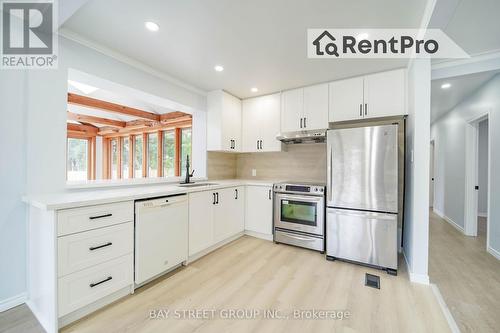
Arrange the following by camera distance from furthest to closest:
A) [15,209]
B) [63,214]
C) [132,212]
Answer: [132,212], [15,209], [63,214]

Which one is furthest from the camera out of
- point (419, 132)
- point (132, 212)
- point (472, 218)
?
point (472, 218)

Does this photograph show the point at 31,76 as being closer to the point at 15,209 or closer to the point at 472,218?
the point at 15,209

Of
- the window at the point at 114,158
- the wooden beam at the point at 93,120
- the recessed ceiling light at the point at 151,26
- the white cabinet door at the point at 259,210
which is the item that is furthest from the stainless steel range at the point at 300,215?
the window at the point at 114,158

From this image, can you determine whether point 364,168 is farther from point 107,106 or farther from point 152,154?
point 152,154

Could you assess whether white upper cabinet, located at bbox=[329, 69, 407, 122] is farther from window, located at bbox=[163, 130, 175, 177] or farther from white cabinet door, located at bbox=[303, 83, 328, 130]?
window, located at bbox=[163, 130, 175, 177]

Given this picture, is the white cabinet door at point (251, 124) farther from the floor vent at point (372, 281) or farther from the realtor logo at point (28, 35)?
the realtor logo at point (28, 35)

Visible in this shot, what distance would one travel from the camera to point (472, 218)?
3.55 meters

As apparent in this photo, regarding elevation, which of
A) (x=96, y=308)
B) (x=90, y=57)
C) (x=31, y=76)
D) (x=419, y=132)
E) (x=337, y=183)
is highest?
(x=90, y=57)

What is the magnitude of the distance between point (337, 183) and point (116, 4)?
2.81 m

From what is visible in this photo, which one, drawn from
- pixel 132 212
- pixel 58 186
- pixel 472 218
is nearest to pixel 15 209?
pixel 58 186

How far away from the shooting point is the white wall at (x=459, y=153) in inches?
110

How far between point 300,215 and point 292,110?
1694 mm

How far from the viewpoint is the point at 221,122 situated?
343 cm

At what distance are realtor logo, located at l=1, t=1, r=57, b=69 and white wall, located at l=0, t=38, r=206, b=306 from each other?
7 cm
